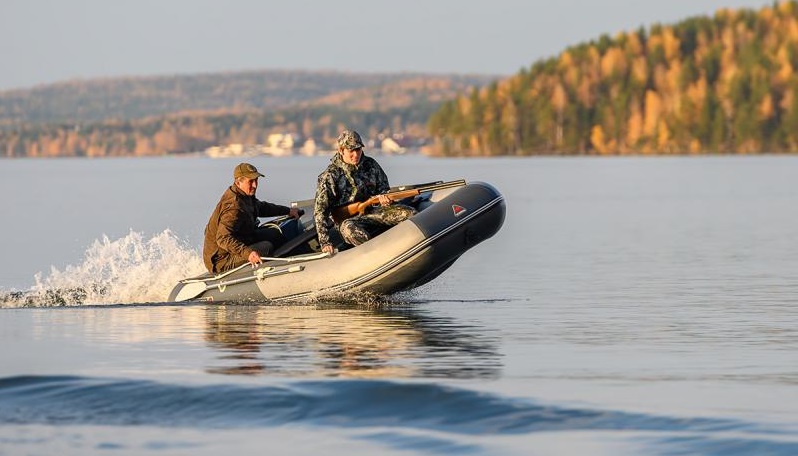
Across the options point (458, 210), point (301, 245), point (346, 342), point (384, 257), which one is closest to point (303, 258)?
point (301, 245)

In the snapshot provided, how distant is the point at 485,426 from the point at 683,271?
45.7ft

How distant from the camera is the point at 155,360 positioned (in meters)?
14.0

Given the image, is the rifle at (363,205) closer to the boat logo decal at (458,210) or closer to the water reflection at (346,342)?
the boat logo decal at (458,210)

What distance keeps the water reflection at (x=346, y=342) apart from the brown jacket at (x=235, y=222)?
72 cm

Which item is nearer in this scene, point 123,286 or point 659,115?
point 123,286

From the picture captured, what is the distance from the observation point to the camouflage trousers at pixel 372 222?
17719 millimetres

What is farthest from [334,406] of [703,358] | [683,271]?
[683,271]

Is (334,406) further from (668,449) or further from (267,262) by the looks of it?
(267,262)

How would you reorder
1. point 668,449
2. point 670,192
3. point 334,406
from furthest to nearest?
point 670,192 → point 334,406 → point 668,449

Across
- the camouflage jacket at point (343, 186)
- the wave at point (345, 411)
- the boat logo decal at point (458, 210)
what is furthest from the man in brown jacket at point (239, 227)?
the wave at point (345, 411)

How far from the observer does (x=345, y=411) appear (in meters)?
11.5

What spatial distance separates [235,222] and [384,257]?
66.0 inches

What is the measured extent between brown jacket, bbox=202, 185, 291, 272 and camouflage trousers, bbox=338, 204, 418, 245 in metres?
0.98

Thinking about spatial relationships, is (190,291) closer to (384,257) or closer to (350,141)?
(384,257)
